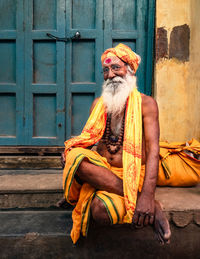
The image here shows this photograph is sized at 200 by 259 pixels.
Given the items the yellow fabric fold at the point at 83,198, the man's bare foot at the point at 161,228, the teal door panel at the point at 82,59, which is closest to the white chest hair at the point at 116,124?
the yellow fabric fold at the point at 83,198

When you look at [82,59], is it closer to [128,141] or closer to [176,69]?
[176,69]

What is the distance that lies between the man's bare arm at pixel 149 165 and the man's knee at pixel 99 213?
0.20 m

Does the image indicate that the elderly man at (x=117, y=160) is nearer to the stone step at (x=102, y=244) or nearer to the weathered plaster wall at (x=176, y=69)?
the stone step at (x=102, y=244)

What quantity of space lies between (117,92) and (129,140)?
19.8 inches

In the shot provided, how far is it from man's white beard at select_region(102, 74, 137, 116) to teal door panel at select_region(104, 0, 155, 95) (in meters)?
1.36

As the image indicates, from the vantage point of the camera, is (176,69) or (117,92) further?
(176,69)

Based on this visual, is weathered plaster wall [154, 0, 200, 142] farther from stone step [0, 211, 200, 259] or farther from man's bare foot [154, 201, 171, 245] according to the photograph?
man's bare foot [154, 201, 171, 245]

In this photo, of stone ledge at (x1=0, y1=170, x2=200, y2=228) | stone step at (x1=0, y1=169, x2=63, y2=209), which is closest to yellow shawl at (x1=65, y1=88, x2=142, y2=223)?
stone ledge at (x1=0, y1=170, x2=200, y2=228)

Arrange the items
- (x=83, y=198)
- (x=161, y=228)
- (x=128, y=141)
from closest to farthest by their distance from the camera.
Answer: (x=161, y=228)
(x=83, y=198)
(x=128, y=141)

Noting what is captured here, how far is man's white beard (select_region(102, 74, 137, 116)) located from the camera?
225 cm

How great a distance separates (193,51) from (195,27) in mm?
314

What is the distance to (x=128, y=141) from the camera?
6.65 feet

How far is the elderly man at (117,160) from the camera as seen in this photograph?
1.74m

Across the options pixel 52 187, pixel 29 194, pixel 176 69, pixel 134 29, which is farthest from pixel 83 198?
pixel 134 29
